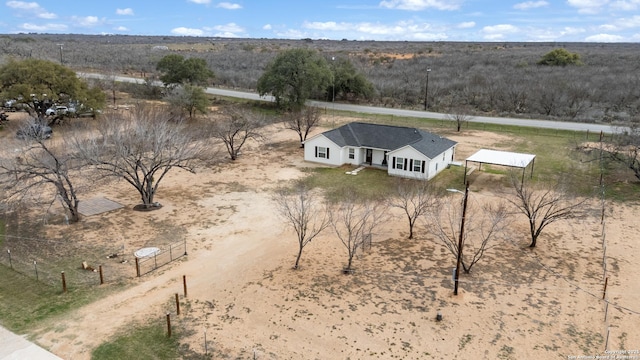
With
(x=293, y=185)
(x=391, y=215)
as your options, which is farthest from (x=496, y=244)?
(x=293, y=185)

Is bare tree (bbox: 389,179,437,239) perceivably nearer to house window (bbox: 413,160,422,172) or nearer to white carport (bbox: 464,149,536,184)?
house window (bbox: 413,160,422,172)

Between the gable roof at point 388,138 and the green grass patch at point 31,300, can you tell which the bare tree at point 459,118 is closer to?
the gable roof at point 388,138

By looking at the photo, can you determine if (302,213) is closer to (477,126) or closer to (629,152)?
(629,152)

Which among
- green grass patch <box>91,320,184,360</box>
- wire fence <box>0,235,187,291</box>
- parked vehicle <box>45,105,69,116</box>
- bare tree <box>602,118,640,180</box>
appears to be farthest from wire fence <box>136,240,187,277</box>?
parked vehicle <box>45,105,69,116</box>

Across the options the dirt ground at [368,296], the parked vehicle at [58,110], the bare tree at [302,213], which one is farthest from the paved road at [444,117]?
the bare tree at [302,213]

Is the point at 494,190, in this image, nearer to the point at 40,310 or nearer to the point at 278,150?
the point at 278,150

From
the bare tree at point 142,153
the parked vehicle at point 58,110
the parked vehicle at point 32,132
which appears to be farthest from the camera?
the parked vehicle at point 58,110
